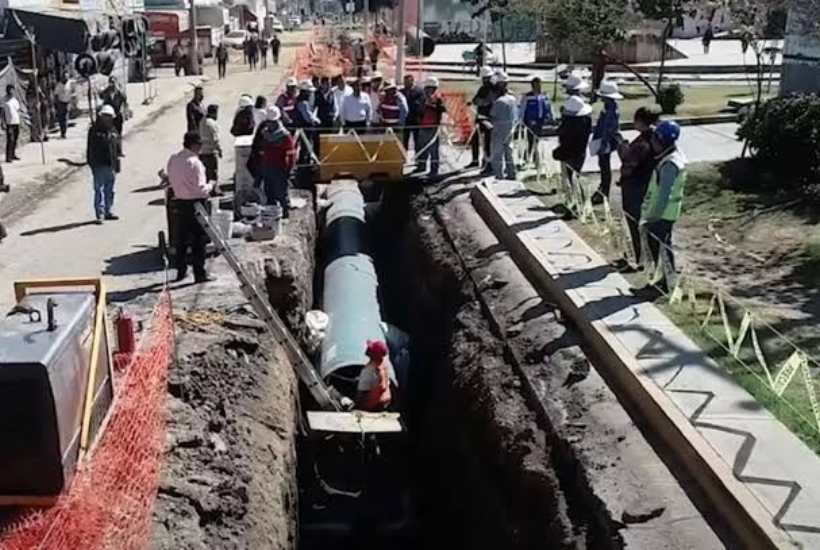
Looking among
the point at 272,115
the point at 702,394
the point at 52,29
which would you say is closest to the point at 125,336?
the point at 702,394

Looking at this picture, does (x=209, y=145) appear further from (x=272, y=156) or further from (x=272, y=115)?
(x=272, y=156)

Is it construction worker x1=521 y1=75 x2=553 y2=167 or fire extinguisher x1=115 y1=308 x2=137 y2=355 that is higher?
construction worker x1=521 y1=75 x2=553 y2=167

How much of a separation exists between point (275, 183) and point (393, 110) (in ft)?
14.3

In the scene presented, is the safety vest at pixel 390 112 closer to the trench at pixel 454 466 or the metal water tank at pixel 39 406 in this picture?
the trench at pixel 454 466

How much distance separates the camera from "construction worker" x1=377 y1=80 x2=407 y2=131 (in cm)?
1891

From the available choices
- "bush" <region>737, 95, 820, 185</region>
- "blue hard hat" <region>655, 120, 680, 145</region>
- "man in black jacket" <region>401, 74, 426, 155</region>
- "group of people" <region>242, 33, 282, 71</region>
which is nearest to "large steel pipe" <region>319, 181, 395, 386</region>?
"man in black jacket" <region>401, 74, 426, 155</region>

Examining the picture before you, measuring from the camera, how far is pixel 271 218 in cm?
1466

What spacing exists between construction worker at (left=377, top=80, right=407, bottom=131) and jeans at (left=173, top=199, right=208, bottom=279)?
675cm

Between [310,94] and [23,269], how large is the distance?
6887mm

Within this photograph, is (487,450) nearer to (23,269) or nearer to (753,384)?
(753,384)

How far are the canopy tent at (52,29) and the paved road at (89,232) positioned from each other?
8.43ft

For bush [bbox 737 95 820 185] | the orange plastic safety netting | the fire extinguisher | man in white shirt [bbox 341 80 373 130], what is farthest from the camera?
man in white shirt [bbox 341 80 373 130]

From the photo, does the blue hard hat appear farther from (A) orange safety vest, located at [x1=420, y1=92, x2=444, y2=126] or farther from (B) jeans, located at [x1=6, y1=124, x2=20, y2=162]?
(B) jeans, located at [x1=6, y1=124, x2=20, y2=162]

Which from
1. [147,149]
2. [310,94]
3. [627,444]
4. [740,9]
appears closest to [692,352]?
[627,444]
